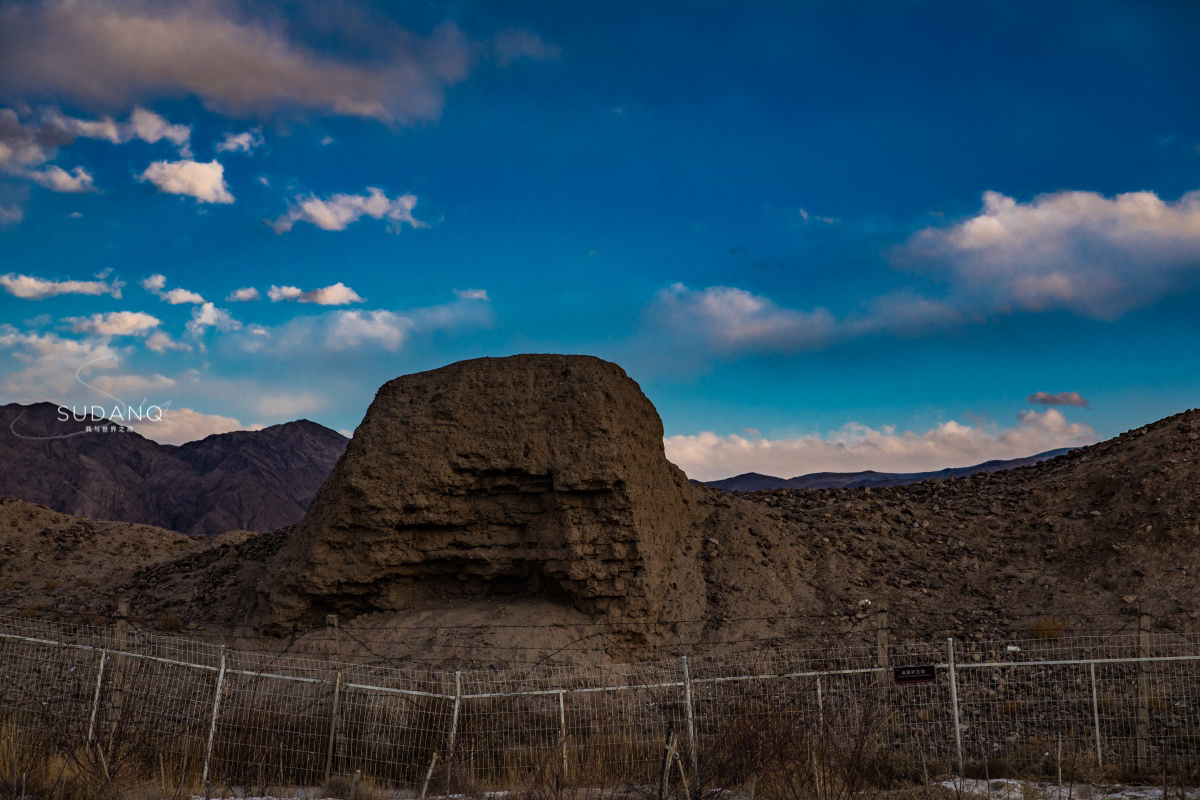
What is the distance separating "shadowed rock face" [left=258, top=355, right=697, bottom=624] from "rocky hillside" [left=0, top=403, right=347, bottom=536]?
92.8 m

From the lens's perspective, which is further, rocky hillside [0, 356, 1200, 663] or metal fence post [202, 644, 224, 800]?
rocky hillside [0, 356, 1200, 663]

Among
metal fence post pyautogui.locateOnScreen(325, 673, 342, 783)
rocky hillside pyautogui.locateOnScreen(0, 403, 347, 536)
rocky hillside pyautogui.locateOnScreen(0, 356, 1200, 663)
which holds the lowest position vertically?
metal fence post pyautogui.locateOnScreen(325, 673, 342, 783)

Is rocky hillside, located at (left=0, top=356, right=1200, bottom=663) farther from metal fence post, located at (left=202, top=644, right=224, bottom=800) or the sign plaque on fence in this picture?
the sign plaque on fence

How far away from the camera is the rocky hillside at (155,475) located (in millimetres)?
104688

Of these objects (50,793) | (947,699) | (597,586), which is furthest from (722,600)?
(50,793)

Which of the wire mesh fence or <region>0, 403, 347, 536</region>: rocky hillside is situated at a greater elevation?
<region>0, 403, 347, 536</region>: rocky hillside

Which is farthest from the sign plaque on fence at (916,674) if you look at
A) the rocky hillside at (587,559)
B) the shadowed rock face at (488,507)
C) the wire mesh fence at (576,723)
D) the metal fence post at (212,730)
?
the metal fence post at (212,730)

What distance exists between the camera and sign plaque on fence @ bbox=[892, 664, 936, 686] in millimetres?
10680

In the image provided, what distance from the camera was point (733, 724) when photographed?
10008mm

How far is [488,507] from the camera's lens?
58.7ft

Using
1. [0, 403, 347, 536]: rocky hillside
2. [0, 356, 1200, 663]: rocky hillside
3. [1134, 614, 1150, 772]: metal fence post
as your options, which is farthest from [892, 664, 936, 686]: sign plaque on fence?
[0, 403, 347, 536]: rocky hillside

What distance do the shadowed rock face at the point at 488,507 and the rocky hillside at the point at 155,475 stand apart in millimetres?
92813

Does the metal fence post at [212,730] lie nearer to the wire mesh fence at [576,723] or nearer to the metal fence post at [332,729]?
the wire mesh fence at [576,723]

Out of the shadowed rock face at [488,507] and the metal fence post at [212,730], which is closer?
the metal fence post at [212,730]
